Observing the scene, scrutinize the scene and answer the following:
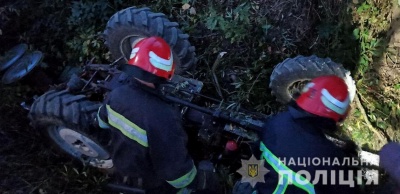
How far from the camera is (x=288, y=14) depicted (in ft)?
17.8

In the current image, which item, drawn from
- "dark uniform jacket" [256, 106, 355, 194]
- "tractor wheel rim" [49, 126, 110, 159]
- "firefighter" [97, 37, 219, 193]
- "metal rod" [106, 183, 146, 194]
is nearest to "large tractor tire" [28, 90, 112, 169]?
"tractor wheel rim" [49, 126, 110, 159]

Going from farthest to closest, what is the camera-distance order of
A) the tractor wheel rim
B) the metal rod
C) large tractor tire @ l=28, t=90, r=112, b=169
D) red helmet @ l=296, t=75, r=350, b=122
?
the tractor wheel rim, large tractor tire @ l=28, t=90, r=112, b=169, the metal rod, red helmet @ l=296, t=75, r=350, b=122

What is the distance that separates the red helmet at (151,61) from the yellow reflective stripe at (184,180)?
0.69 m

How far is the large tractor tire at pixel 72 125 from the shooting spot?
179 inches

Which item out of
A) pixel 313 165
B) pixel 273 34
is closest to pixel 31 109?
pixel 273 34

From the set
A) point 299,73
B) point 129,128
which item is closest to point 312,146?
point 129,128

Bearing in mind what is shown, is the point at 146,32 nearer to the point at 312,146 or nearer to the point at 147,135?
the point at 147,135

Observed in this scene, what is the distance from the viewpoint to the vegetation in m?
5.05

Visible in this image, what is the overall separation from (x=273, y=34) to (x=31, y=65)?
245cm

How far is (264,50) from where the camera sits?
5.38 metres

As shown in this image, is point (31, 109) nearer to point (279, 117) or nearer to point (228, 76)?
point (228, 76)

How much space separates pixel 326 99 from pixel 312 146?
28 centimetres

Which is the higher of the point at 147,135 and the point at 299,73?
the point at 147,135

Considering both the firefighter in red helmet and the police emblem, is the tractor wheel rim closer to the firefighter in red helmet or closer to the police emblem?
the police emblem
